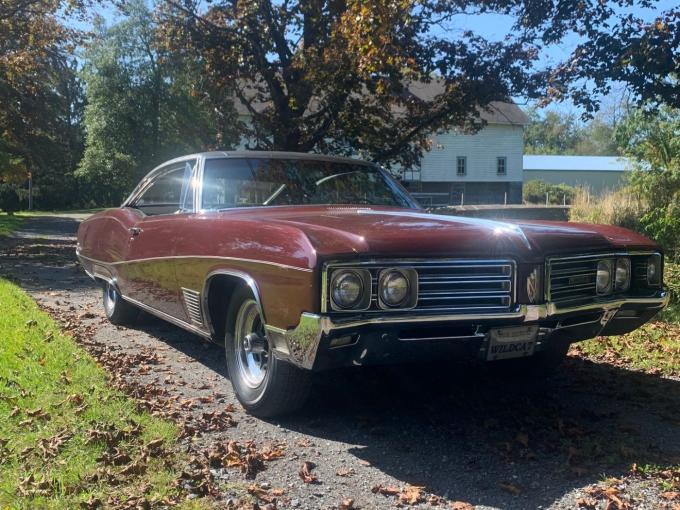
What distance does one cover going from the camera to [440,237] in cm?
360

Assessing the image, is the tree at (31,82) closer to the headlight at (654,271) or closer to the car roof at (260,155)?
the car roof at (260,155)

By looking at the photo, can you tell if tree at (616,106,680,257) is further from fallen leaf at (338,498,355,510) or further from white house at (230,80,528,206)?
white house at (230,80,528,206)

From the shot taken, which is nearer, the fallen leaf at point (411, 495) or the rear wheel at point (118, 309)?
the fallen leaf at point (411, 495)

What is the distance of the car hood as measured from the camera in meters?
3.46

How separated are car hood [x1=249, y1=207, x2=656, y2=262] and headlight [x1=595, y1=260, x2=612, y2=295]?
4.1 inches

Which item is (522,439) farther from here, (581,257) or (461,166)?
(461,166)

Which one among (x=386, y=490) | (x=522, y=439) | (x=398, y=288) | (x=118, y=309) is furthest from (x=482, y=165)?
(x=386, y=490)

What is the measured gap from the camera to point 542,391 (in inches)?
Result: 194

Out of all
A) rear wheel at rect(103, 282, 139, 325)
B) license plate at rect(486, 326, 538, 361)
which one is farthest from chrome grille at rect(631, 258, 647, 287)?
rear wheel at rect(103, 282, 139, 325)

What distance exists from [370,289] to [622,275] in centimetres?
184

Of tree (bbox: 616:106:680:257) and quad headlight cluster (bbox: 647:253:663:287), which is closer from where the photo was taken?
quad headlight cluster (bbox: 647:253:663:287)

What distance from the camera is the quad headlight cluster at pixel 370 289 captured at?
3.40 metres

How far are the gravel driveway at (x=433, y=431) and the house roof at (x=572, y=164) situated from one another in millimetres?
52996

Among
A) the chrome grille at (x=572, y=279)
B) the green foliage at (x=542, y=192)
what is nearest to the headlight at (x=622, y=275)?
the chrome grille at (x=572, y=279)
